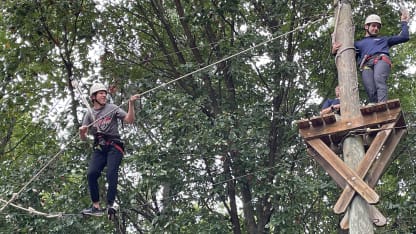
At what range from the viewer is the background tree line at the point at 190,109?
8.87m

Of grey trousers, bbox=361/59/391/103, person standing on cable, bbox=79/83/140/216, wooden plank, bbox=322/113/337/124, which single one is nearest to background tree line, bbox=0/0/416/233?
person standing on cable, bbox=79/83/140/216

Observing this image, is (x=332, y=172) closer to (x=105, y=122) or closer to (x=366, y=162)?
(x=366, y=162)


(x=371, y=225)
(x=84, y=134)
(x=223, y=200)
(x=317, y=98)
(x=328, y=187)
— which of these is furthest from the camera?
(x=317, y=98)

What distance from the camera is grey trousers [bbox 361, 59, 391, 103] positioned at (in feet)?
19.2

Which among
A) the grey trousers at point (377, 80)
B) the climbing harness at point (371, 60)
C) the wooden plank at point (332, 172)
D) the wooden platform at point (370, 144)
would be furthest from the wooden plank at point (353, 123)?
the climbing harness at point (371, 60)

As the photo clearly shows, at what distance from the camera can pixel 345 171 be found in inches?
204

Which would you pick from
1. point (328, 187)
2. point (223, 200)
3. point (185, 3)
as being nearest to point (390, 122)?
point (328, 187)

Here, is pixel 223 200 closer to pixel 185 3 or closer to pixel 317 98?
pixel 317 98

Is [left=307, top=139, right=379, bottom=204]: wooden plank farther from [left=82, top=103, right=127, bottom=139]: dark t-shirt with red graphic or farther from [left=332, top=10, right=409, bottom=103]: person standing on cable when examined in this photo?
[left=82, top=103, right=127, bottom=139]: dark t-shirt with red graphic

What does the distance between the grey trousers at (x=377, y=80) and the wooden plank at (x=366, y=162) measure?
0.67 meters

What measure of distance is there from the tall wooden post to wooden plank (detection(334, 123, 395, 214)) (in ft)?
0.19

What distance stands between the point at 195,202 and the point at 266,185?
46.8 inches

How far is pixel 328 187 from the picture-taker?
28.6ft

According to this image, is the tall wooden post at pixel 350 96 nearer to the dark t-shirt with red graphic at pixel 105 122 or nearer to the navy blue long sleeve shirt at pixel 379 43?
the navy blue long sleeve shirt at pixel 379 43
